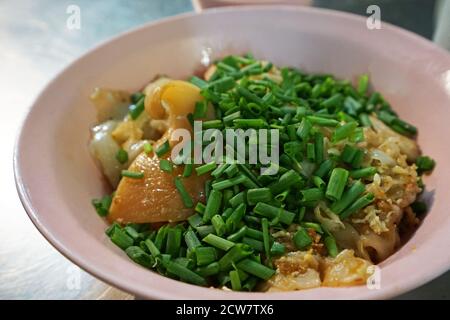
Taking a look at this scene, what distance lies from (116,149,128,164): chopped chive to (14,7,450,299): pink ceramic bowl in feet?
0.32

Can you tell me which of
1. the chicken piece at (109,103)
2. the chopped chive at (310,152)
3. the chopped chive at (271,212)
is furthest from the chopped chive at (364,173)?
the chicken piece at (109,103)

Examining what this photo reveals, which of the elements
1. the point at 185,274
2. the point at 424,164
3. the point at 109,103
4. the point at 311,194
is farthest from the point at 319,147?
the point at 109,103

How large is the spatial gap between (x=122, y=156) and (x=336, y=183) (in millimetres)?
603

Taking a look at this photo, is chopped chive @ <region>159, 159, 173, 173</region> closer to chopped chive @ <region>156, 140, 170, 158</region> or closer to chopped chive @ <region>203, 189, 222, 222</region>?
chopped chive @ <region>156, 140, 170, 158</region>

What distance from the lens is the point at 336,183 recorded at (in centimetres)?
124

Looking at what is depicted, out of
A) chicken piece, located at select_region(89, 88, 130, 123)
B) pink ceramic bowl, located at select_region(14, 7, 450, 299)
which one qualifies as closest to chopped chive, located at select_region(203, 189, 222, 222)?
pink ceramic bowl, located at select_region(14, 7, 450, 299)

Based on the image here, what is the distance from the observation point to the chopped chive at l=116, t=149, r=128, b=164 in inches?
57.2

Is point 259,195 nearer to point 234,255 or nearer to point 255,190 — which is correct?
point 255,190

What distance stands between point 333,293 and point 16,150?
2.90 ft

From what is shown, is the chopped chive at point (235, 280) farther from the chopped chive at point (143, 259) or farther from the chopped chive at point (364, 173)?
the chopped chive at point (364, 173)

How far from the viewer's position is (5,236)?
169 cm

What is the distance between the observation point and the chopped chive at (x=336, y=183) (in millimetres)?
1232

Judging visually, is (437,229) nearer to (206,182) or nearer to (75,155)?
(206,182)

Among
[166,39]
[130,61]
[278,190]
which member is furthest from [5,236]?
[278,190]
